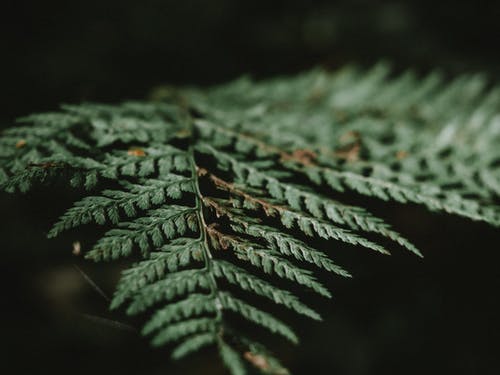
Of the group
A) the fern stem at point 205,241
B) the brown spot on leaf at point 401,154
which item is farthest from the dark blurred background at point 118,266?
the fern stem at point 205,241

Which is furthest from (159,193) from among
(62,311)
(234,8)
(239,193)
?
(234,8)

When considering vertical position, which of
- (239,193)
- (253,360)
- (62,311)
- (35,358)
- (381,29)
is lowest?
(253,360)

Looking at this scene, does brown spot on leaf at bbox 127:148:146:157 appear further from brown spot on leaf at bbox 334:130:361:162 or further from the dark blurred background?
brown spot on leaf at bbox 334:130:361:162

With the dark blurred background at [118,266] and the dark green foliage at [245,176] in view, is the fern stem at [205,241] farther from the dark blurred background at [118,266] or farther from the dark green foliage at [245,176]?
the dark blurred background at [118,266]

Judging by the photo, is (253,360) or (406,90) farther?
(406,90)

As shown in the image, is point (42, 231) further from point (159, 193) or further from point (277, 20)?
point (277, 20)

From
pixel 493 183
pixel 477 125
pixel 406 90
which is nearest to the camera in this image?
pixel 493 183

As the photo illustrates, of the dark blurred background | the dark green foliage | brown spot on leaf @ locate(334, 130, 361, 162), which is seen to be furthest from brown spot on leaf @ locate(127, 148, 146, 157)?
brown spot on leaf @ locate(334, 130, 361, 162)
